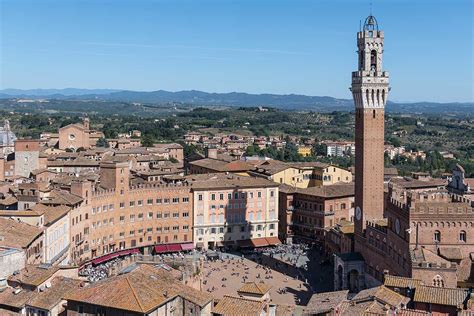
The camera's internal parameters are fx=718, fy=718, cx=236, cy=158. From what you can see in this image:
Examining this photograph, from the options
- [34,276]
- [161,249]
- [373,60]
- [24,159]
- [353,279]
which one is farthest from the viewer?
[24,159]

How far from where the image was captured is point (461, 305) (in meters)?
37.0

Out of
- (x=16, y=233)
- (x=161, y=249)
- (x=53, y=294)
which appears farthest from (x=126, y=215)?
(x=53, y=294)

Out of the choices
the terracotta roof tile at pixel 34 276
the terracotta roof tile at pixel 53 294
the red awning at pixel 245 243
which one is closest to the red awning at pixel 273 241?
the red awning at pixel 245 243

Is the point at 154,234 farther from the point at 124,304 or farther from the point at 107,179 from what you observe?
the point at 124,304

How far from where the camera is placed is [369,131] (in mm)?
60969

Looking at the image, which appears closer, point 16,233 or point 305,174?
point 16,233

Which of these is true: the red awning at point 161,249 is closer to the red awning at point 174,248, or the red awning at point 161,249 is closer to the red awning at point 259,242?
the red awning at point 174,248

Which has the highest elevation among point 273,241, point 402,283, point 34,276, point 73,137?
point 73,137

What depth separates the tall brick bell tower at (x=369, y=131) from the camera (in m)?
60.8

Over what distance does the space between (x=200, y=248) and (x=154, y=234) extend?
501cm

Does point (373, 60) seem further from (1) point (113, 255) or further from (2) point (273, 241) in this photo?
(1) point (113, 255)

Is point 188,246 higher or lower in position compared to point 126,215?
lower

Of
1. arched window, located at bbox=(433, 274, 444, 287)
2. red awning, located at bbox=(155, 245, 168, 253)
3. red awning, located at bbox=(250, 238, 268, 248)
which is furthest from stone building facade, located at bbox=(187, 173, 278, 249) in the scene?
arched window, located at bbox=(433, 274, 444, 287)

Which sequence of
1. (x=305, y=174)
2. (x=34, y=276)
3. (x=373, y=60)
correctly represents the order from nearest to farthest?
(x=34, y=276)
(x=373, y=60)
(x=305, y=174)
